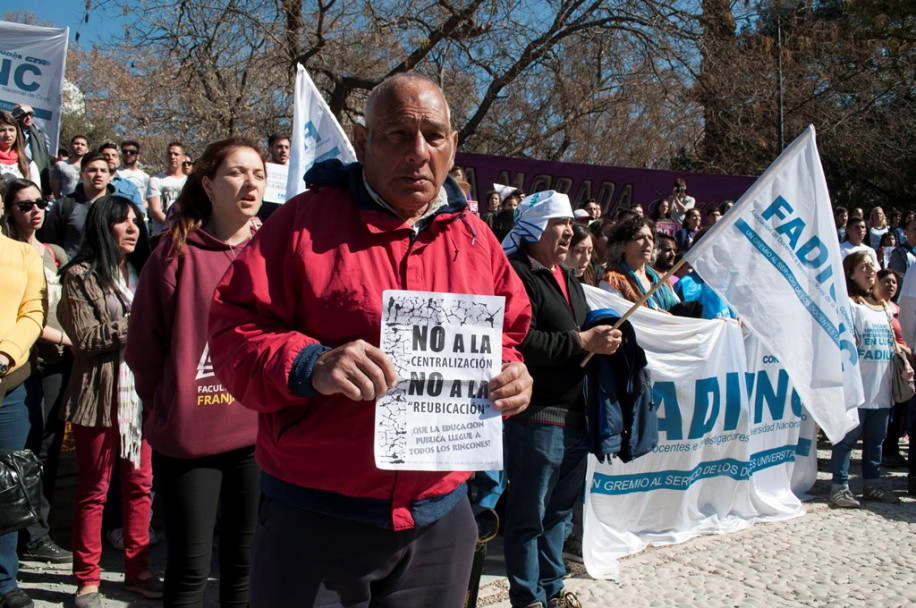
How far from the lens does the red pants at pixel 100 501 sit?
12.3 feet

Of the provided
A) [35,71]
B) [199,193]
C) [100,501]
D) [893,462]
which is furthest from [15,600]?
[893,462]

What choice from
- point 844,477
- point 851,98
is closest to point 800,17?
point 851,98

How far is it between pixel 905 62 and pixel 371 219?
70.5ft

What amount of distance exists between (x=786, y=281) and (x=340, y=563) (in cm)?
333

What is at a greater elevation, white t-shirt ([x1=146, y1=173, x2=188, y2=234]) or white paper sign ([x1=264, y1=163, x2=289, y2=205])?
white t-shirt ([x1=146, y1=173, x2=188, y2=234])

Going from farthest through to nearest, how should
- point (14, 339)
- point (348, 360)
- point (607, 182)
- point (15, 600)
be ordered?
point (607, 182) < point (15, 600) < point (14, 339) < point (348, 360)

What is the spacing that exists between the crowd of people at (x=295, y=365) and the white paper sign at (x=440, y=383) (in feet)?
0.18

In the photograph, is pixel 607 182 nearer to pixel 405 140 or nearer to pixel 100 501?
pixel 100 501

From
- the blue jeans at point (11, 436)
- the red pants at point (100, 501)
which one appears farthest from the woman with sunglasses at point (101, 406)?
the blue jeans at point (11, 436)

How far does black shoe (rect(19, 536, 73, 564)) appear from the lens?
4.32 meters

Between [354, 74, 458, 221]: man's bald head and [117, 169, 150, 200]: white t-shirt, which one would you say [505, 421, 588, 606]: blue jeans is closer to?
[354, 74, 458, 221]: man's bald head

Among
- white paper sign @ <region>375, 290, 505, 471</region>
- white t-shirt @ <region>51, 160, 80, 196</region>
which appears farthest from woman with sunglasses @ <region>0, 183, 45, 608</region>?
white t-shirt @ <region>51, 160, 80, 196</region>

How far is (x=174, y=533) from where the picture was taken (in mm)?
2824

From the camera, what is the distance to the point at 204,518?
2.84m
